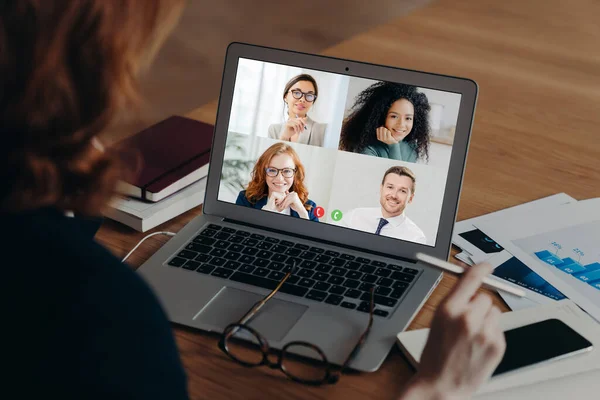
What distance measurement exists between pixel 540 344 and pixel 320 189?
40 centimetres

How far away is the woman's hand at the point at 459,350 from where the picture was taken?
781 mm

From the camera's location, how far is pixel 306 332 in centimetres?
92

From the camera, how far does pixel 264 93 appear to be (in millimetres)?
1136

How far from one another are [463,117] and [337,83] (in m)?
0.20

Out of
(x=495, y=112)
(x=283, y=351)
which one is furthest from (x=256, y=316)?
(x=495, y=112)

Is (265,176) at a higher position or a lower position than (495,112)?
lower

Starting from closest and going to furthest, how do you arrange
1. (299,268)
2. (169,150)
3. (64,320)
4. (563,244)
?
(64,320) < (299,268) < (563,244) < (169,150)

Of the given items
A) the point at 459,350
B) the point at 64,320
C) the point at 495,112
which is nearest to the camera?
the point at 64,320

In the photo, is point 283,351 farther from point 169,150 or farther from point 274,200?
point 169,150

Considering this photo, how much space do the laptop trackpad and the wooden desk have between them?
1.2 inches

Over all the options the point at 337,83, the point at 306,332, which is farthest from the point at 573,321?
the point at 337,83

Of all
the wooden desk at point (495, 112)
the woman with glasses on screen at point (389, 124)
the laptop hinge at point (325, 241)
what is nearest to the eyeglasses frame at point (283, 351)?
the wooden desk at point (495, 112)

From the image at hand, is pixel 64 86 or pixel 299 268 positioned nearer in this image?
pixel 64 86

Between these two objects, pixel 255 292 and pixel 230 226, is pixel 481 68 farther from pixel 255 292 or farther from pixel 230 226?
pixel 255 292
